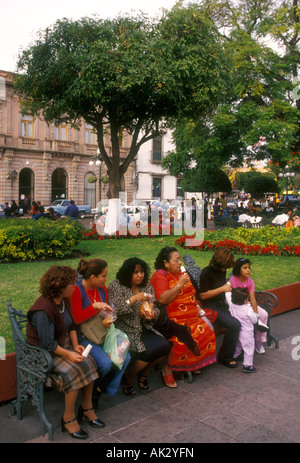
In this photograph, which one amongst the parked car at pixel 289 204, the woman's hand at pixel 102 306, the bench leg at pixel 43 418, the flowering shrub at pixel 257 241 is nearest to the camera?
the bench leg at pixel 43 418

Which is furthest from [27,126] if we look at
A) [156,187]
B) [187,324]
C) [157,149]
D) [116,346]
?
[116,346]

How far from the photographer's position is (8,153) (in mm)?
34438

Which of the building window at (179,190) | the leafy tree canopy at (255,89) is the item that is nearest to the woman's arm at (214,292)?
the leafy tree canopy at (255,89)

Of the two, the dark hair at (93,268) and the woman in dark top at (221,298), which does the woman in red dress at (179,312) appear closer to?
the woman in dark top at (221,298)

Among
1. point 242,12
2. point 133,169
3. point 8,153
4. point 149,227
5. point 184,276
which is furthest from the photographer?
point 133,169

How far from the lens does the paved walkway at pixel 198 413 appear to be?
11.7 ft

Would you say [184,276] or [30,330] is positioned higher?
[184,276]

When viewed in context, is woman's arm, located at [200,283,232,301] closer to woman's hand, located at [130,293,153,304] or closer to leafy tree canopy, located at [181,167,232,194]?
woman's hand, located at [130,293,153,304]

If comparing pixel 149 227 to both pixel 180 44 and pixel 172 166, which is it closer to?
pixel 180 44

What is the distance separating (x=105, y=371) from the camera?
3861 millimetres

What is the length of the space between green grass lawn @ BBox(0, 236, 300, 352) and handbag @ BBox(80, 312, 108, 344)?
1082 mm

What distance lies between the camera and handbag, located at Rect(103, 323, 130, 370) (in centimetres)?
396

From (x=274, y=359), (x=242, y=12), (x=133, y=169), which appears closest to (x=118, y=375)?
(x=274, y=359)
